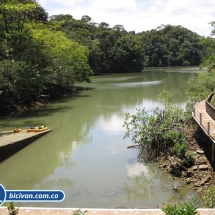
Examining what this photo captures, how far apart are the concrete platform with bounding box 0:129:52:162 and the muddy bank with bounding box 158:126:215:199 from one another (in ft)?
21.0

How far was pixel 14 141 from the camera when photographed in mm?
13906

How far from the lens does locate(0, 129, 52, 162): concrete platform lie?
43.2ft

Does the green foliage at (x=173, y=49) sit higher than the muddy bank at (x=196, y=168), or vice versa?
the green foliage at (x=173, y=49)

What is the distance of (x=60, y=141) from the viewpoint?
1608cm

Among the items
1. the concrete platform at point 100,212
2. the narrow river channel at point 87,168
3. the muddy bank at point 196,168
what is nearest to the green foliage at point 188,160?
the muddy bank at point 196,168

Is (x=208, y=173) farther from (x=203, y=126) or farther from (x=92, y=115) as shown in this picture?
(x=92, y=115)

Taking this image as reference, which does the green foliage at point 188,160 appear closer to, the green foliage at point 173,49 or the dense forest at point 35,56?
the dense forest at point 35,56

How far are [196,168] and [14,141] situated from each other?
7916 mm

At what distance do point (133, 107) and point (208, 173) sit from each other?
50.9ft

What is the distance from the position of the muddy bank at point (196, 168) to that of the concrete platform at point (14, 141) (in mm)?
6403

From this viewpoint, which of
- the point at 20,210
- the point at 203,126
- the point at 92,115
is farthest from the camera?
the point at 92,115

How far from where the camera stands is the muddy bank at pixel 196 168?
9875 mm

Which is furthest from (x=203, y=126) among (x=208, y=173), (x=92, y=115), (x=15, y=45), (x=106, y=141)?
(x=15, y=45)

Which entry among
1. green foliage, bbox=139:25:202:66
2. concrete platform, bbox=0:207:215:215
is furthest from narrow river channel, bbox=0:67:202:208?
green foliage, bbox=139:25:202:66
